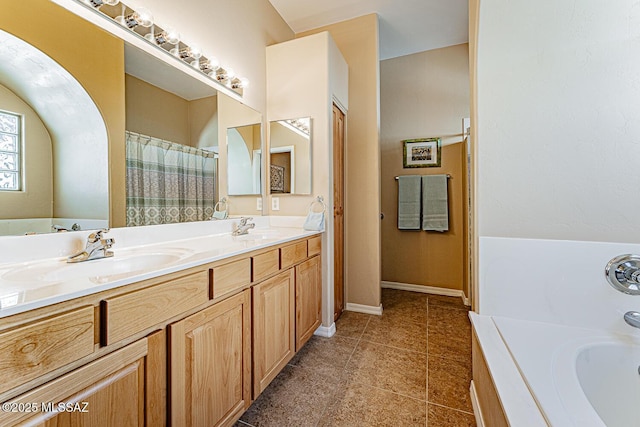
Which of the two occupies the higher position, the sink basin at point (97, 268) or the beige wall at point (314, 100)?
the beige wall at point (314, 100)

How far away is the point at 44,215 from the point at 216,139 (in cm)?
100

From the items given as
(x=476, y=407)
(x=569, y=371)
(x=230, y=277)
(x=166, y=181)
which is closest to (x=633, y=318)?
(x=569, y=371)

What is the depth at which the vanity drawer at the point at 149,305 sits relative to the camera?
71 cm

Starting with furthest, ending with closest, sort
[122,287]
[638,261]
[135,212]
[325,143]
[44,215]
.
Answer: [325,143], [135,212], [638,261], [44,215], [122,287]

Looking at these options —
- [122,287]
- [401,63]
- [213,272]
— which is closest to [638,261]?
[213,272]

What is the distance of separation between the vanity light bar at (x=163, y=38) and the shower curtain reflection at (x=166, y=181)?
0.51m

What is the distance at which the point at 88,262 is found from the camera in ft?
3.26

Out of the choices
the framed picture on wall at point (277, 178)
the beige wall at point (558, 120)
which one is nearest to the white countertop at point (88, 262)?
the framed picture on wall at point (277, 178)

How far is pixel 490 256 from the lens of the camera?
1.36 meters

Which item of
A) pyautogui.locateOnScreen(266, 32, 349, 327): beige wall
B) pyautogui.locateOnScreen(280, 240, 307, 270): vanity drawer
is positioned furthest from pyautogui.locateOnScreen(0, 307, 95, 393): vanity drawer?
pyautogui.locateOnScreen(266, 32, 349, 327): beige wall

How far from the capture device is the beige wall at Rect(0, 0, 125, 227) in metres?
0.96

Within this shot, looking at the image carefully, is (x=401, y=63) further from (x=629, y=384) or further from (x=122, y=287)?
(x=122, y=287)

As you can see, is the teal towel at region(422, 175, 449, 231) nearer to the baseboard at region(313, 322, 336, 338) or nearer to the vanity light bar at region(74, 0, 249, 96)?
the baseboard at region(313, 322, 336, 338)

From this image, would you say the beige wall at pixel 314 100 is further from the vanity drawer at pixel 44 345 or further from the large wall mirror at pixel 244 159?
the vanity drawer at pixel 44 345
